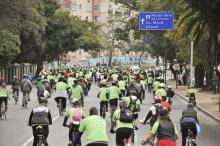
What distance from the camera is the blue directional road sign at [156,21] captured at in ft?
167

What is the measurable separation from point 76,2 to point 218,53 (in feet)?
361

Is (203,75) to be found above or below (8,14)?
below

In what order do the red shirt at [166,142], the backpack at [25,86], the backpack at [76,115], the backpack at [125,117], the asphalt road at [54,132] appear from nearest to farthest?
the red shirt at [166,142], the backpack at [125,117], the backpack at [76,115], the asphalt road at [54,132], the backpack at [25,86]

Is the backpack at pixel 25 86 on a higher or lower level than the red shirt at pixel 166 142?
higher

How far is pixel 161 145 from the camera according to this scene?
1263 centimetres

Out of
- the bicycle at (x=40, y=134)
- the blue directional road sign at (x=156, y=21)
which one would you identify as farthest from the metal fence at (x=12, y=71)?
the bicycle at (x=40, y=134)

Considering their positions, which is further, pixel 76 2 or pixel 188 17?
pixel 76 2

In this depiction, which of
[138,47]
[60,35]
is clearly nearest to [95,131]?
[60,35]

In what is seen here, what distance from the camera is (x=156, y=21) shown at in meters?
51.7

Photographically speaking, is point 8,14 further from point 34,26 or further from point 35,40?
point 35,40

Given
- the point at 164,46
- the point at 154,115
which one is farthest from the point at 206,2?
the point at 164,46

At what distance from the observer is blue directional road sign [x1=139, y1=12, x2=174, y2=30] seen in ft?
167

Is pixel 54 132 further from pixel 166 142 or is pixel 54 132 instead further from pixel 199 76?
pixel 199 76

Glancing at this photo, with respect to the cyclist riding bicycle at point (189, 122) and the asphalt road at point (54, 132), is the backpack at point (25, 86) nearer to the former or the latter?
the asphalt road at point (54, 132)
